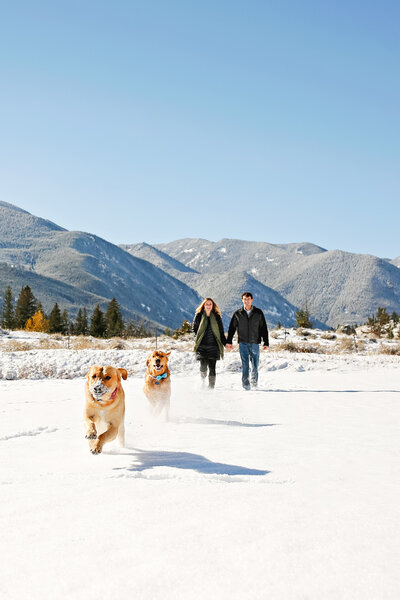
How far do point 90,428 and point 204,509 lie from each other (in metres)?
2.07

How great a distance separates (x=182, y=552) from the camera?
7.18 ft

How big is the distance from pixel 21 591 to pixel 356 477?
2815mm

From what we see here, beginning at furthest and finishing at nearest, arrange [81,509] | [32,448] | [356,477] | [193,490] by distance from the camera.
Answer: [32,448] < [356,477] < [193,490] < [81,509]

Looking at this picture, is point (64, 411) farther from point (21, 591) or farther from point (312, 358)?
point (312, 358)

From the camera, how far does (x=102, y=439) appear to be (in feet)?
14.9

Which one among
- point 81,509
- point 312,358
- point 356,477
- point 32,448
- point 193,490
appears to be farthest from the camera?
point 312,358

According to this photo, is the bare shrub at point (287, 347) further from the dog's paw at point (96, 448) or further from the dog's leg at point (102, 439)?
the dog's paw at point (96, 448)

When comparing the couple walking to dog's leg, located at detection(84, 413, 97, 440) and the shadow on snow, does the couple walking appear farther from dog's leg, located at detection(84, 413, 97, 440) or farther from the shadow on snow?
dog's leg, located at detection(84, 413, 97, 440)

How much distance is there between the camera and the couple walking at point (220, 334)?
10469 mm

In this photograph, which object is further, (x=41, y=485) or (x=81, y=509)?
(x=41, y=485)

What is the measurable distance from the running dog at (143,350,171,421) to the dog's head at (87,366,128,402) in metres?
2.03

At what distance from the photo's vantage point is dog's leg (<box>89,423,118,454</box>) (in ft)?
14.6

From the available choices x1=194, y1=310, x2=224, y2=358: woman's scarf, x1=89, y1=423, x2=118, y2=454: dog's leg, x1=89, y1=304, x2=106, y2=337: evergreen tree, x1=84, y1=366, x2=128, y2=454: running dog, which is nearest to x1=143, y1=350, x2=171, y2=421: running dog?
x1=84, y1=366, x2=128, y2=454: running dog

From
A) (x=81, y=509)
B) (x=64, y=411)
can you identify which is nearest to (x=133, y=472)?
(x=81, y=509)
